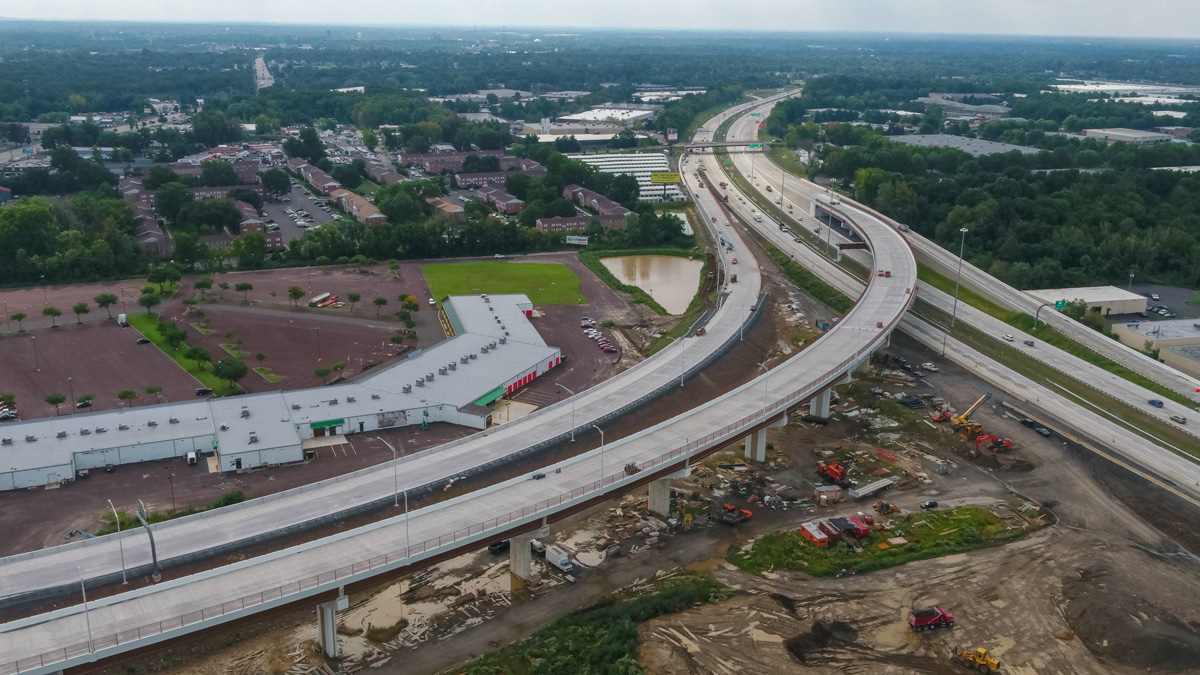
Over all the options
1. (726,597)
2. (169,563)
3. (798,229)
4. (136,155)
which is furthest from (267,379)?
(136,155)

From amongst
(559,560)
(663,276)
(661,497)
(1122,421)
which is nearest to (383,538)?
(559,560)

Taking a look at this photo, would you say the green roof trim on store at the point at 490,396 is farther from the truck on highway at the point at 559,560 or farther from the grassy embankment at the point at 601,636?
the grassy embankment at the point at 601,636

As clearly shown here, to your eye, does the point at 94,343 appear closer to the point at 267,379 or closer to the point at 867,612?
the point at 267,379

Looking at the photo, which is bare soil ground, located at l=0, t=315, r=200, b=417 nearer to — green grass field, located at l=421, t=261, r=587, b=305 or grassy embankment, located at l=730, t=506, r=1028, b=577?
green grass field, located at l=421, t=261, r=587, b=305

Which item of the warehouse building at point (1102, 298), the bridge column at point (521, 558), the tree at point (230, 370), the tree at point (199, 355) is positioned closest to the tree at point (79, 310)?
the tree at point (199, 355)

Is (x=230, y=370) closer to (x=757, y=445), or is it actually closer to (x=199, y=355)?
(x=199, y=355)

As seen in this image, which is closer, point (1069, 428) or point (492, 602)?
point (492, 602)
